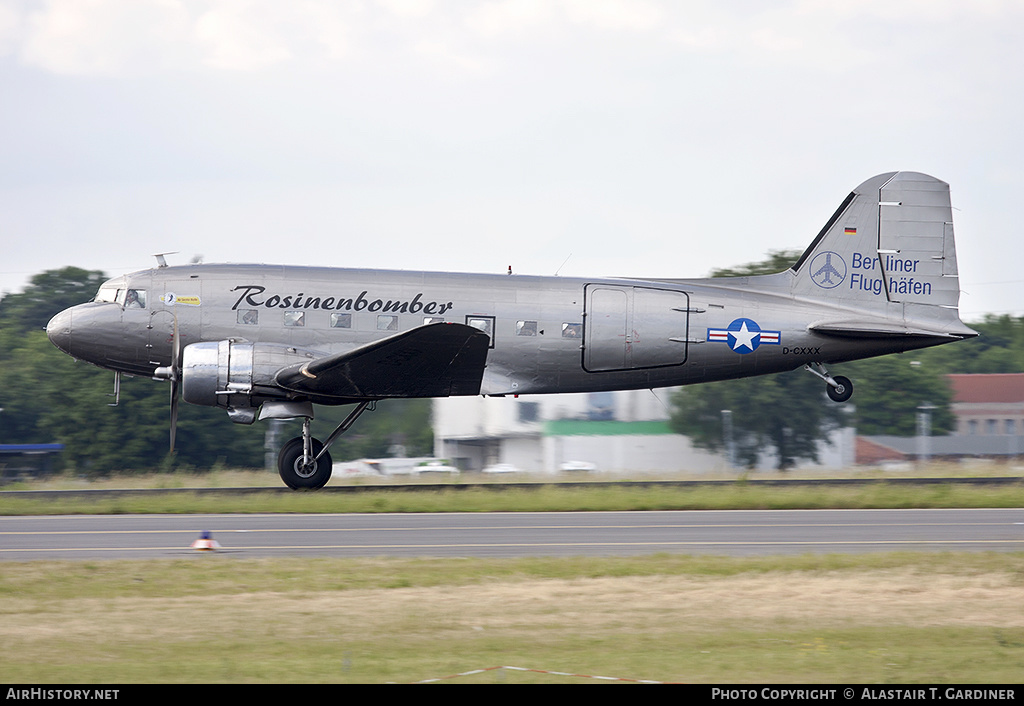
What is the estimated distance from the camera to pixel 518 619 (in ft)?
30.6

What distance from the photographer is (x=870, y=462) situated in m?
34.9

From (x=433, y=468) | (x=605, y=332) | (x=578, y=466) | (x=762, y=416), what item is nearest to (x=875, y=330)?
(x=605, y=332)

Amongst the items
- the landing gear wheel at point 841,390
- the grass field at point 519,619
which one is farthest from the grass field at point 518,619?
the landing gear wheel at point 841,390

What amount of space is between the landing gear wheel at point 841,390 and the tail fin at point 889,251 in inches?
62.7

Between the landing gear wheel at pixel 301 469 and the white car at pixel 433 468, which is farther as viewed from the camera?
the white car at pixel 433 468

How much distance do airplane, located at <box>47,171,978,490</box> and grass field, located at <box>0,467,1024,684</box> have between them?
6.24 m

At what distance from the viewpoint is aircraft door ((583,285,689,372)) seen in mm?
19297

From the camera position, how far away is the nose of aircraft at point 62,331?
1880 centimetres

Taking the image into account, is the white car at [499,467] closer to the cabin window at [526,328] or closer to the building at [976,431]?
the cabin window at [526,328]

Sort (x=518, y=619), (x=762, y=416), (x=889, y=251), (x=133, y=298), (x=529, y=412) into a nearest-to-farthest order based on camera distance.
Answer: (x=518, y=619)
(x=133, y=298)
(x=889, y=251)
(x=529, y=412)
(x=762, y=416)

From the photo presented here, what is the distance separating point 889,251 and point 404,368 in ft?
33.7

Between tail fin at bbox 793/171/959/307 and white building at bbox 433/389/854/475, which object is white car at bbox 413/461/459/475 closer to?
white building at bbox 433/389/854/475

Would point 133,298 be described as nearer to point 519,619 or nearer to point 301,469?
point 301,469
